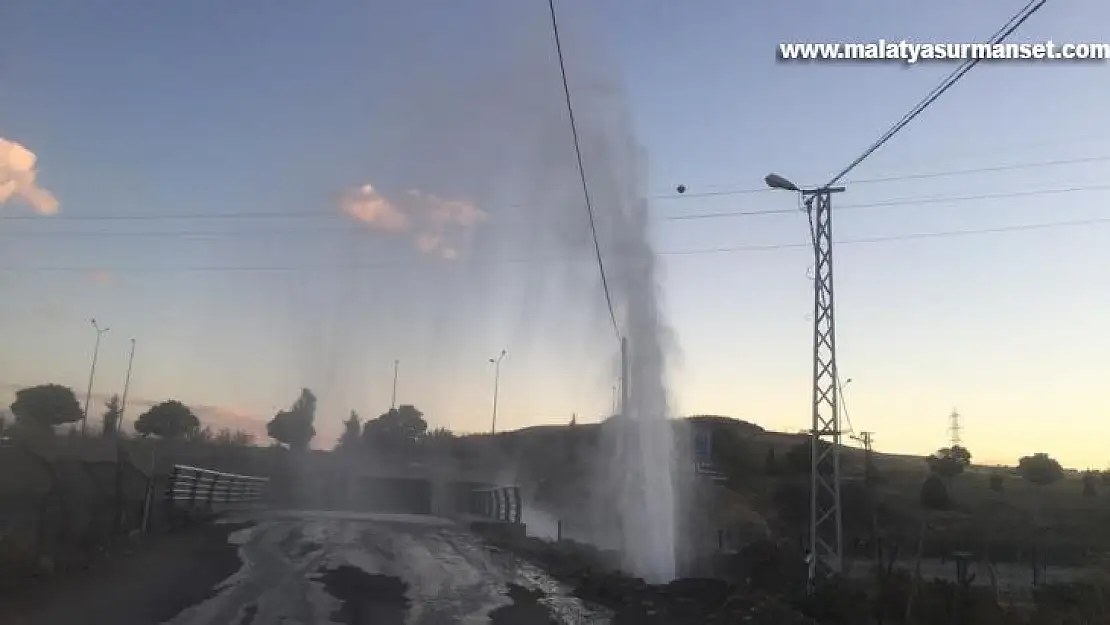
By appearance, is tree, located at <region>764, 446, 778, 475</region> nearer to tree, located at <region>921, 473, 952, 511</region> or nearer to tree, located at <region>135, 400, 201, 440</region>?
tree, located at <region>921, 473, 952, 511</region>

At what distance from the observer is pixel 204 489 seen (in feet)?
85.9

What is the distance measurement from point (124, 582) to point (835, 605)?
1208cm

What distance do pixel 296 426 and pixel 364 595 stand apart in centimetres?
9107

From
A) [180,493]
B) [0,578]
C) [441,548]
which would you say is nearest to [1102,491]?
[441,548]

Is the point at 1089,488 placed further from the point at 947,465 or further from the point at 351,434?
the point at 351,434

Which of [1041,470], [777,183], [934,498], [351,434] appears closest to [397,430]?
[351,434]

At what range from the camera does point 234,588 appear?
13.5 m

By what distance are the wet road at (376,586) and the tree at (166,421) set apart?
77.5 metres

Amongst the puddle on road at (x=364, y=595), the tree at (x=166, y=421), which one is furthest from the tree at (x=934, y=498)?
the tree at (x=166, y=421)

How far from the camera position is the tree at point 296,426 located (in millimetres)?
99000

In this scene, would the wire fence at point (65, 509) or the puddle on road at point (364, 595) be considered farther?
the wire fence at point (65, 509)

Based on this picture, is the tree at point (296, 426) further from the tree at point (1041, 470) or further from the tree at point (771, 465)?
the tree at point (1041, 470)

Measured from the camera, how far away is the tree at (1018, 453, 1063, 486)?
7850cm

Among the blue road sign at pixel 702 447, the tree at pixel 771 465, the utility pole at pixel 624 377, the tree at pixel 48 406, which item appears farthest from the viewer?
the tree at pixel 48 406
